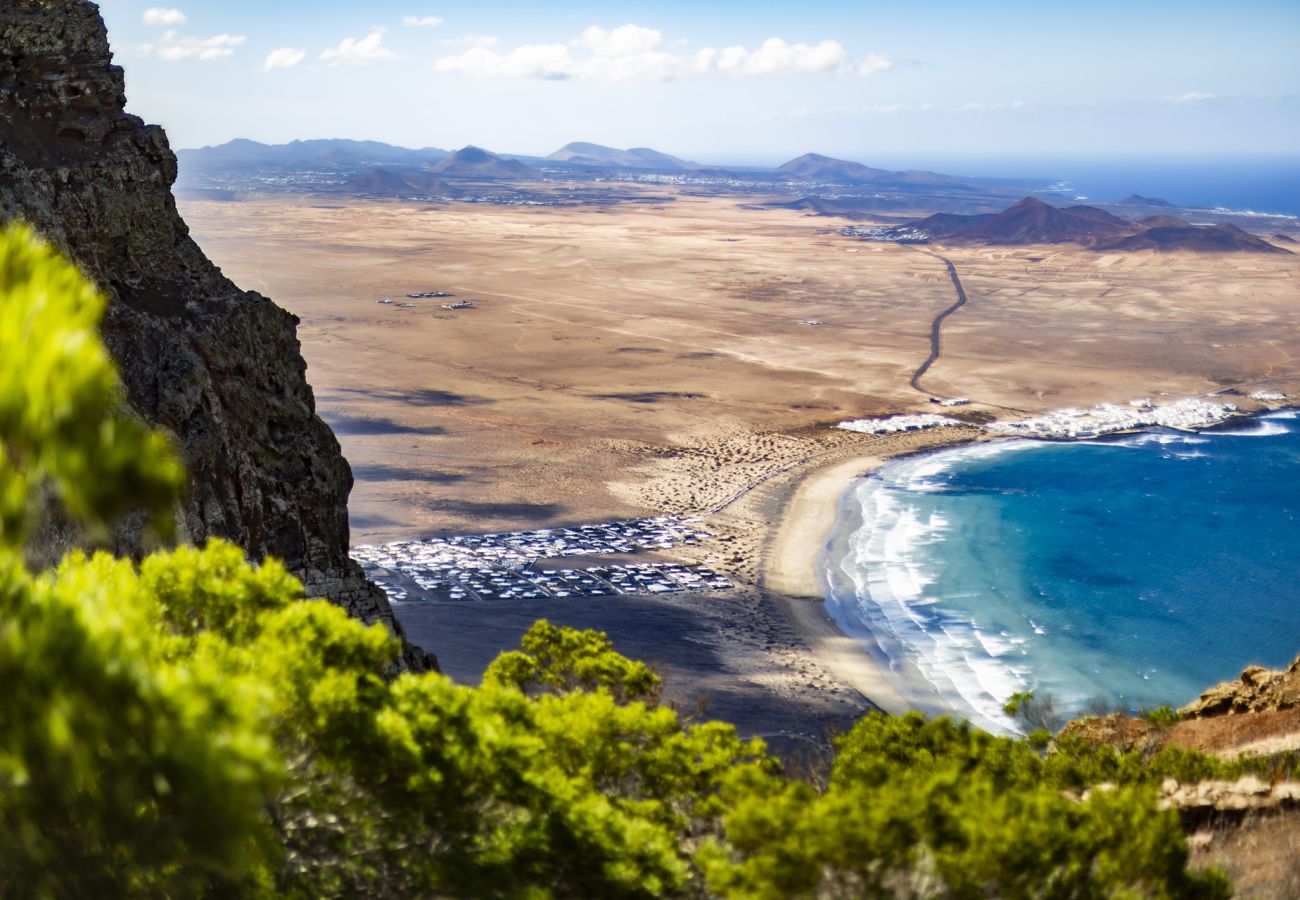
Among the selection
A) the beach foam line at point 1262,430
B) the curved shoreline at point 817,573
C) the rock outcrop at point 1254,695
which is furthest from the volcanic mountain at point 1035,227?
the rock outcrop at point 1254,695

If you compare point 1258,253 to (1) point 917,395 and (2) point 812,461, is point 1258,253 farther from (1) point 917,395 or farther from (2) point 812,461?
(2) point 812,461

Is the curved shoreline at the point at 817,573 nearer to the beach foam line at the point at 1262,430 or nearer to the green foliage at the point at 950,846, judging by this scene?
the green foliage at the point at 950,846

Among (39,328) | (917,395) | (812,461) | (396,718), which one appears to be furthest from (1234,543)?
(39,328)

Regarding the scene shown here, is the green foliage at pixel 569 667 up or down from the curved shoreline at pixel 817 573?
up

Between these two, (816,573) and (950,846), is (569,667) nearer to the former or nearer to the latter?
(950,846)

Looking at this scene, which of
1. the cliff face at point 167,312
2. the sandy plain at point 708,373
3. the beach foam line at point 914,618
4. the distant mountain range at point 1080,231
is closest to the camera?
the cliff face at point 167,312

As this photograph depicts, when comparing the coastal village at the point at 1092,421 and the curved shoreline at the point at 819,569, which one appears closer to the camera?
the curved shoreline at the point at 819,569

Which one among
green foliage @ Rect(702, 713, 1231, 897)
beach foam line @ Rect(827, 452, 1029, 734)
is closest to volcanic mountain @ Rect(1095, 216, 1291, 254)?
beach foam line @ Rect(827, 452, 1029, 734)
